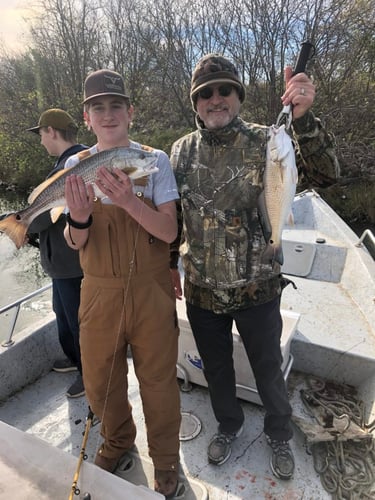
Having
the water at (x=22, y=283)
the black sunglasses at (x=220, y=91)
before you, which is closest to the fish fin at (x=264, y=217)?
the black sunglasses at (x=220, y=91)

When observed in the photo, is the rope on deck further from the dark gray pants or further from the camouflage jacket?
the camouflage jacket

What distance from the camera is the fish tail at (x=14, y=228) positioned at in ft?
7.43

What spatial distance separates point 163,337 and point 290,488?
1.43 m

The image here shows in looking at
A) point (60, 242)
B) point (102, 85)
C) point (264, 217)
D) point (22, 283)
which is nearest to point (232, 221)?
point (264, 217)

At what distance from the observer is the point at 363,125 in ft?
39.2

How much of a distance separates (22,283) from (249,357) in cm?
820

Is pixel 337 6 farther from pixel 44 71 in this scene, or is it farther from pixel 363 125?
pixel 44 71

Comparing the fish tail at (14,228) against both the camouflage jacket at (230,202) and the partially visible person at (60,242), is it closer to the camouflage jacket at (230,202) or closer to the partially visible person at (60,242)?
the partially visible person at (60,242)

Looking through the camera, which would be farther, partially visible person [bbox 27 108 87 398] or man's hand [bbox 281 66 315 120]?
partially visible person [bbox 27 108 87 398]

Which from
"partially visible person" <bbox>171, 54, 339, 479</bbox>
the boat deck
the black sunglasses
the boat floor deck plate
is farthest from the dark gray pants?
the black sunglasses

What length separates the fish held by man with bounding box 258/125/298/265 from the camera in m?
1.69

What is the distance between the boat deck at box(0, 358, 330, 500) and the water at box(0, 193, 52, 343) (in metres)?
3.64

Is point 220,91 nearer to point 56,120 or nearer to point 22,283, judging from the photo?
point 56,120

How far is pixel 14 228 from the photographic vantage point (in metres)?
2.28
